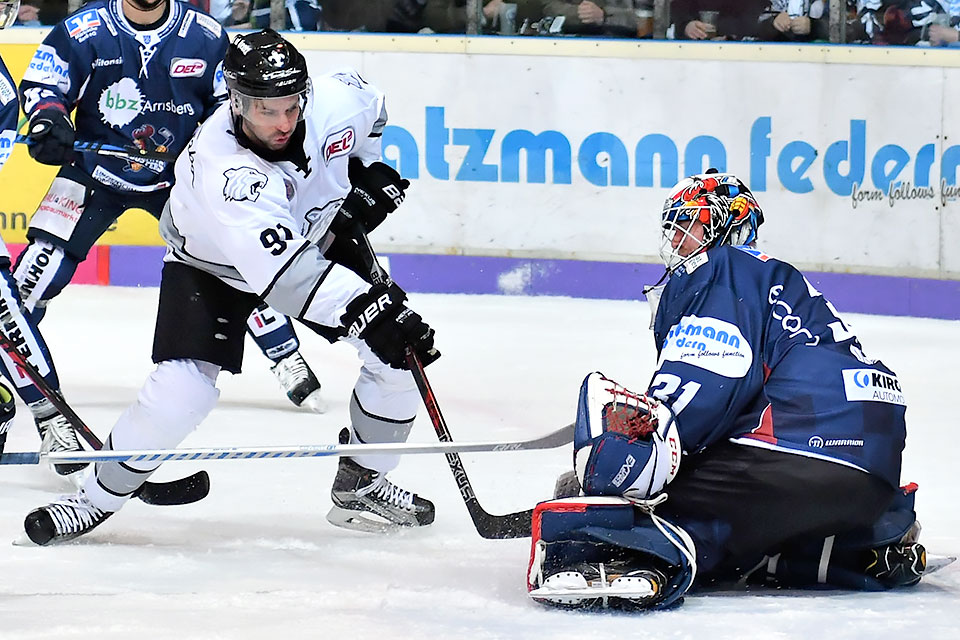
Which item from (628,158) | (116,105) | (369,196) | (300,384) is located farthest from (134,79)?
(628,158)

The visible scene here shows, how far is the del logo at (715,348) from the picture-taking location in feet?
7.45

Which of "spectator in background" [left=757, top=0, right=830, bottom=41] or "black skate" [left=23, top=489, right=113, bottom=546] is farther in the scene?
"spectator in background" [left=757, top=0, right=830, bottom=41]

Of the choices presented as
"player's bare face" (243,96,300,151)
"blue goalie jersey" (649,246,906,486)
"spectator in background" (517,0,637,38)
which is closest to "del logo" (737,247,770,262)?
"blue goalie jersey" (649,246,906,486)

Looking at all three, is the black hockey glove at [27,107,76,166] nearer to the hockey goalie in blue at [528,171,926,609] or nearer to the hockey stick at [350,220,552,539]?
the hockey stick at [350,220,552,539]

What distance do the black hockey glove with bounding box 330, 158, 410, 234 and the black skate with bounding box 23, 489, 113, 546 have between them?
0.72 metres

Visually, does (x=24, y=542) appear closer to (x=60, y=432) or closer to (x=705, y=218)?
(x=60, y=432)

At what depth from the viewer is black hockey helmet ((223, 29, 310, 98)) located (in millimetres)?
2613

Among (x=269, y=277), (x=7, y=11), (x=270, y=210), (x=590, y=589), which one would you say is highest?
(x=7, y=11)

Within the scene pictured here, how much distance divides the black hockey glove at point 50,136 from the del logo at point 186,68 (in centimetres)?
37

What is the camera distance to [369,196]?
3.09 m

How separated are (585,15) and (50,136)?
2.65 meters

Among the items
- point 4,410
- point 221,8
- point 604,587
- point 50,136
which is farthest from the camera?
point 221,8

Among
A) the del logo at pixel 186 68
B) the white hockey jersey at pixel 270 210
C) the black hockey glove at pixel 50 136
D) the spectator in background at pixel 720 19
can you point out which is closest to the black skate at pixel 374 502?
the white hockey jersey at pixel 270 210

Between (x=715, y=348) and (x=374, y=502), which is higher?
(x=715, y=348)
